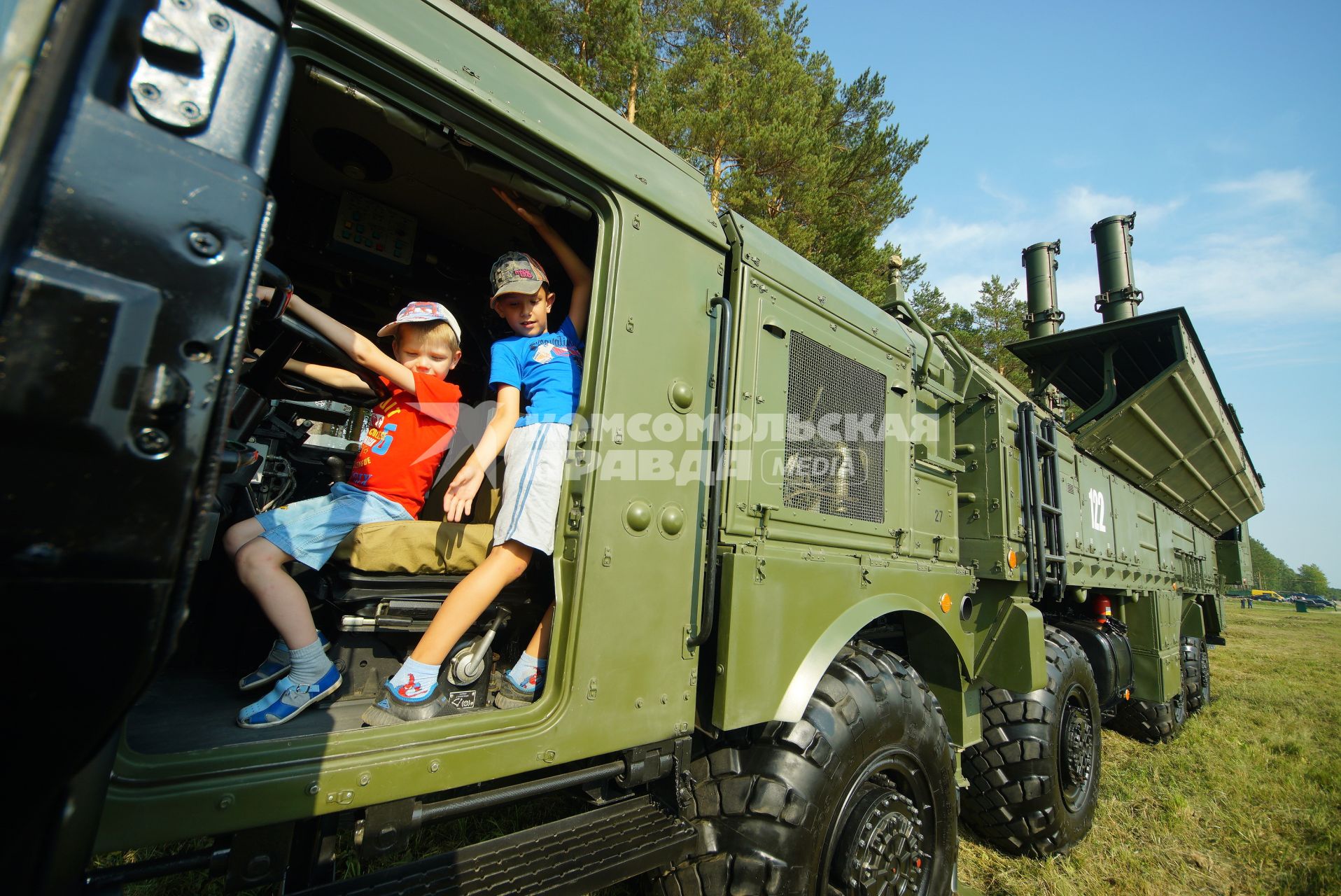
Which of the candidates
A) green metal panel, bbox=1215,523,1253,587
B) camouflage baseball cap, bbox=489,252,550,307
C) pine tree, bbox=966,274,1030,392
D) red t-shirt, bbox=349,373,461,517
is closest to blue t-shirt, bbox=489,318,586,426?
camouflage baseball cap, bbox=489,252,550,307

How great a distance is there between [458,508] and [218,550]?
117cm

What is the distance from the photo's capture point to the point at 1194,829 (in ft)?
12.4

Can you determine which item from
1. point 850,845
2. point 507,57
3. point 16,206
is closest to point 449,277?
point 507,57

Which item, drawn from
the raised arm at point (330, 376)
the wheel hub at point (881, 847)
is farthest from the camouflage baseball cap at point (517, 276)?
the wheel hub at point (881, 847)

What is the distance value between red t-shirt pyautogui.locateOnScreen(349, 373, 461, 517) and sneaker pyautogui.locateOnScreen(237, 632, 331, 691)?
485 millimetres

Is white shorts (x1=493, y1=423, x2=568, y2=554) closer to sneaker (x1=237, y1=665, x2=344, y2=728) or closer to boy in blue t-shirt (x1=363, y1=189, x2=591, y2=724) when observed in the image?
boy in blue t-shirt (x1=363, y1=189, x2=591, y2=724)

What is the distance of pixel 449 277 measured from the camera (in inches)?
111

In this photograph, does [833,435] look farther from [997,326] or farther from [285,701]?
[997,326]

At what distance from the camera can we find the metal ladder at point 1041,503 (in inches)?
154

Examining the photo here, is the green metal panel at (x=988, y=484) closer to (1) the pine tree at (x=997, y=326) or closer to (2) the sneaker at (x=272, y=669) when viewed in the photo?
(2) the sneaker at (x=272, y=669)

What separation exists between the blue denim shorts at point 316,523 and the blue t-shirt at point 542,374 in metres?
0.53

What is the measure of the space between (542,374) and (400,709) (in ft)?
3.34

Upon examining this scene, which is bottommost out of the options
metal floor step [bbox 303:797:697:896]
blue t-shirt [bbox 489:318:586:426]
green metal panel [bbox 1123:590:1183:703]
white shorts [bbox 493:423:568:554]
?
metal floor step [bbox 303:797:697:896]

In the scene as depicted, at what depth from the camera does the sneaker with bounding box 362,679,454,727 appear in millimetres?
1550
